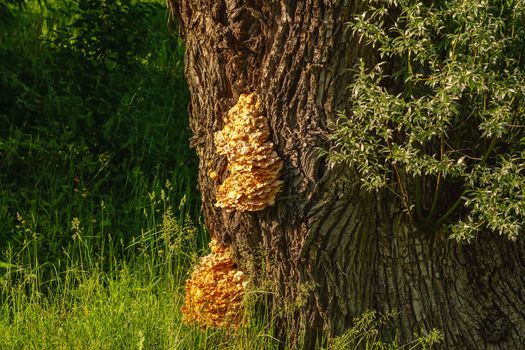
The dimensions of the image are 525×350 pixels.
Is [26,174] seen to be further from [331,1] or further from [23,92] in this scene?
[331,1]

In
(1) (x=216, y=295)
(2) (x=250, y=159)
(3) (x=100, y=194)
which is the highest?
(2) (x=250, y=159)

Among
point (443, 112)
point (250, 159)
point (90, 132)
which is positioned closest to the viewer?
point (443, 112)

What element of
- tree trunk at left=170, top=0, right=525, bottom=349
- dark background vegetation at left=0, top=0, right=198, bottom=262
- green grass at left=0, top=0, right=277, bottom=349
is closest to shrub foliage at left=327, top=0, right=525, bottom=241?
tree trunk at left=170, top=0, right=525, bottom=349

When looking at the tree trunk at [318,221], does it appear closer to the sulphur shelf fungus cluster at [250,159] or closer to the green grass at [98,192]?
the sulphur shelf fungus cluster at [250,159]

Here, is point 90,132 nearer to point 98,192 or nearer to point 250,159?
point 98,192

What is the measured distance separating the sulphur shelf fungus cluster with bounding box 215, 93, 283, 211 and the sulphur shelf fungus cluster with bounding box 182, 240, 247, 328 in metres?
0.34

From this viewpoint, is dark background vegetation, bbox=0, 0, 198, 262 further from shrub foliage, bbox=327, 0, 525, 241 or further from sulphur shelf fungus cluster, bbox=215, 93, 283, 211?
shrub foliage, bbox=327, 0, 525, 241

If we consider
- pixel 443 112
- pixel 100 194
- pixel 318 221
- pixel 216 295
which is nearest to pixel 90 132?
pixel 100 194

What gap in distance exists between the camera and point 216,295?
422 centimetres

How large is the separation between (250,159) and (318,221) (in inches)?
14.4

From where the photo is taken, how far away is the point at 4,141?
19.2ft

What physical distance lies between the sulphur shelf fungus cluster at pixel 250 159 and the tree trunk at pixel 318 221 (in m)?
0.04

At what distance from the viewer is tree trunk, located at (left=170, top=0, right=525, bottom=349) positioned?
3912 millimetres

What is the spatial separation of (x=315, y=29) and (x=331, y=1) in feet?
0.40
